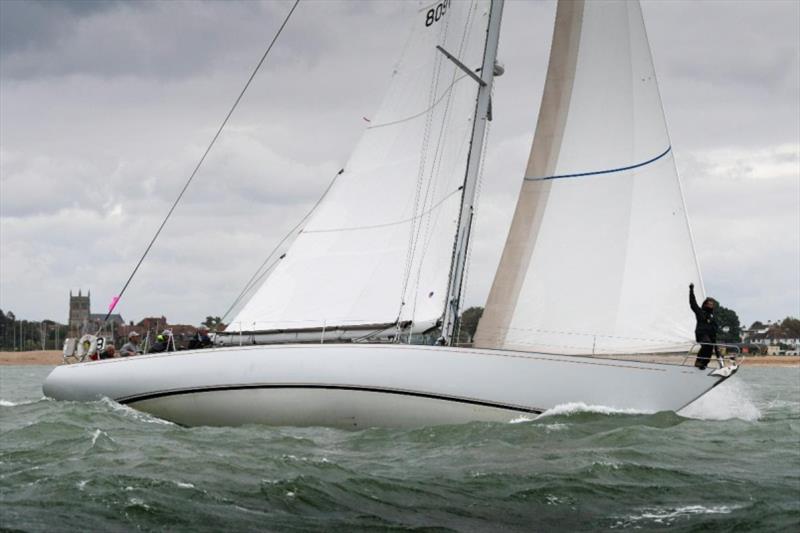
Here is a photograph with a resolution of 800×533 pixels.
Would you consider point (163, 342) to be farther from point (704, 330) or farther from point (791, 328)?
point (791, 328)

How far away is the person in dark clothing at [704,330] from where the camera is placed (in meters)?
14.1

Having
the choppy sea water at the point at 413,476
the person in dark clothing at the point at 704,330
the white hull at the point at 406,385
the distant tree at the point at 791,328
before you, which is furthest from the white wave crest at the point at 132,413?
the distant tree at the point at 791,328

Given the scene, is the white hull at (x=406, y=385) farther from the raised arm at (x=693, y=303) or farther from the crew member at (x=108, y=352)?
the crew member at (x=108, y=352)

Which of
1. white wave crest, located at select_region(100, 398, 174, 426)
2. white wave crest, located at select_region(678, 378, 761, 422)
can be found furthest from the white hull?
white wave crest, located at select_region(678, 378, 761, 422)

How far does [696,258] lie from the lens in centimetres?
1464

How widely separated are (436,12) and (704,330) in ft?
23.7

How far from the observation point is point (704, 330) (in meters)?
14.2

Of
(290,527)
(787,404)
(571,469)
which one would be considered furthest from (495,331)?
(787,404)

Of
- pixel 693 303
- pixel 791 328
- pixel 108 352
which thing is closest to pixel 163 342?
pixel 108 352

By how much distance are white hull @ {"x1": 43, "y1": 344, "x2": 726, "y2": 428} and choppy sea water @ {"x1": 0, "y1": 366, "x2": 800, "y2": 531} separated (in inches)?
14.8

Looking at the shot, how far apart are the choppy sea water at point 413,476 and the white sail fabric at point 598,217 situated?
1.60 meters

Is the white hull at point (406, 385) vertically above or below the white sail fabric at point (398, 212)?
below

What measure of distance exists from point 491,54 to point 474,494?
8843 mm

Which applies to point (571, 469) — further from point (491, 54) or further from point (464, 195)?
point (491, 54)
